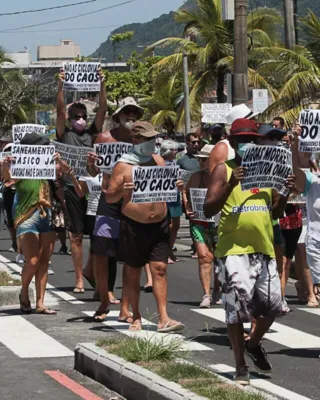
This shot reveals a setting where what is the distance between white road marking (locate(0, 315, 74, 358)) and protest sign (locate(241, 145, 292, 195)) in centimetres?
251

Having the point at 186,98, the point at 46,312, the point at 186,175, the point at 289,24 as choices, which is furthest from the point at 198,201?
the point at 186,98

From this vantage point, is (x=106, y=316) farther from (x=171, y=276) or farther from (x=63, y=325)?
(x=171, y=276)

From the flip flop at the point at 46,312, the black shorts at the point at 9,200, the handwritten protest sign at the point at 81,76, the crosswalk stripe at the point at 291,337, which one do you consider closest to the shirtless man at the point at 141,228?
the crosswalk stripe at the point at 291,337

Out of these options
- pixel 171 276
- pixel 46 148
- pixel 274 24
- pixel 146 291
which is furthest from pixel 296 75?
pixel 274 24

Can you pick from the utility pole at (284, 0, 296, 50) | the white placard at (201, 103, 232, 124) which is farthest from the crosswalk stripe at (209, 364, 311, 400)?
the utility pole at (284, 0, 296, 50)

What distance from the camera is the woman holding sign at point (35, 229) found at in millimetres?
12086

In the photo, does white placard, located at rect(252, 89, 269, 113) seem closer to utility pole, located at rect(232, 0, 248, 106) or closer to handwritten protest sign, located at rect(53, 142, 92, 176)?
utility pole, located at rect(232, 0, 248, 106)

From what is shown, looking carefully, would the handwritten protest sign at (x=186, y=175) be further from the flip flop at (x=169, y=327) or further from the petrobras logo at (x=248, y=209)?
the petrobras logo at (x=248, y=209)

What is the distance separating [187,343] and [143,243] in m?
1.13

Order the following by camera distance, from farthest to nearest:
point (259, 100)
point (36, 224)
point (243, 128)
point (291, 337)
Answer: point (259, 100)
point (36, 224)
point (291, 337)
point (243, 128)

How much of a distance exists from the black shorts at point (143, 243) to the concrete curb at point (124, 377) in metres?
1.68

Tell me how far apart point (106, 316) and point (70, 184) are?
6.58 ft

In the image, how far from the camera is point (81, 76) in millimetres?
13180

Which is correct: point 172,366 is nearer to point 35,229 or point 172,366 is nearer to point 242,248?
point 242,248
